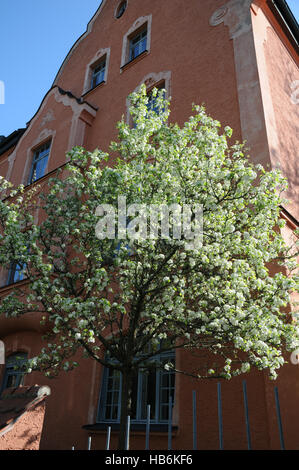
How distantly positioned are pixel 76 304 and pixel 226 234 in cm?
222

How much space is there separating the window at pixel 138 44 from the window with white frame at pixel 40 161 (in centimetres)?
425

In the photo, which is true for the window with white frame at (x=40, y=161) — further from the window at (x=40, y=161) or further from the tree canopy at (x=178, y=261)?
the tree canopy at (x=178, y=261)

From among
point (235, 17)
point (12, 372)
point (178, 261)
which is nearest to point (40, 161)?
point (12, 372)

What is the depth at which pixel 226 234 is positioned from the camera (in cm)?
512

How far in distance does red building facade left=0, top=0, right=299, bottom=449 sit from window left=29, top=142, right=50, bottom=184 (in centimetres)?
5

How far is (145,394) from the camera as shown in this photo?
713 cm

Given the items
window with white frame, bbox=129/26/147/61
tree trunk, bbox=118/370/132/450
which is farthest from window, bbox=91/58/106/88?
tree trunk, bbox=118/370/132/450

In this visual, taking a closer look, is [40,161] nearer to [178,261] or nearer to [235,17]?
[235,17]

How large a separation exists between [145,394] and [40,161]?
9.18 m

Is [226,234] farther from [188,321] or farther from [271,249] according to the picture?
[188,321]

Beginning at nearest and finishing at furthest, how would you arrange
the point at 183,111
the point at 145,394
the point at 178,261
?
the point at 178,261
the point at 145,394
the point at 183,111

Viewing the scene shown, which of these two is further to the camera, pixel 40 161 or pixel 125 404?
pixel 40 161

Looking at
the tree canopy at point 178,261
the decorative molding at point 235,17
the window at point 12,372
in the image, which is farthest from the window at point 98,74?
the window at point 12,372

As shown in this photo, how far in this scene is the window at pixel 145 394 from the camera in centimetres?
679
